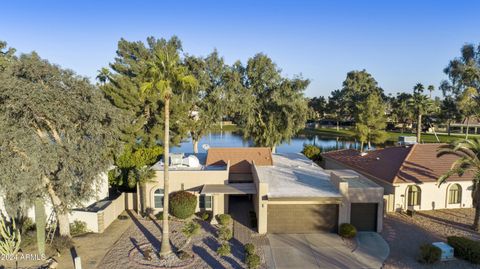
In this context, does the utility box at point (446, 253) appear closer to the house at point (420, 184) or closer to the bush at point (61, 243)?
the house at point (420, 184)

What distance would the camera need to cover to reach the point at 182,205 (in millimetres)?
19266

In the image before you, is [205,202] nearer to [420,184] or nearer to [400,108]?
[420,184]

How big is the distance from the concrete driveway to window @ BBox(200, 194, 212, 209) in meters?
5.39

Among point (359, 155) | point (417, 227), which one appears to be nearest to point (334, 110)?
point (359, 155)

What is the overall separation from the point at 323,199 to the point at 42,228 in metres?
14.5

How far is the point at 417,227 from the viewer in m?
18.6

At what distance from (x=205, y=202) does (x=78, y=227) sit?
25.7 feet

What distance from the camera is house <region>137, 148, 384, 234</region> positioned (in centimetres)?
1759

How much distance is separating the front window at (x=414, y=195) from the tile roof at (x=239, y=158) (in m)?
10.5

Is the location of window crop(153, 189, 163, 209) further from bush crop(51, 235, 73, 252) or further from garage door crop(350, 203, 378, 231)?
garage door crop(350, 203, 378, 231)

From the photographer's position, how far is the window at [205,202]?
2091cm

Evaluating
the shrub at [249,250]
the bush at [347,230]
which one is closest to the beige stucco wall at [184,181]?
the shrub at [249,250]

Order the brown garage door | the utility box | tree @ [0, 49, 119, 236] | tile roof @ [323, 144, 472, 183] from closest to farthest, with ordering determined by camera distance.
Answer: tree @ [0, 49, 119, 236]
the utility box
the brown garage door
tile roof @ [323, 144, 472, 183]

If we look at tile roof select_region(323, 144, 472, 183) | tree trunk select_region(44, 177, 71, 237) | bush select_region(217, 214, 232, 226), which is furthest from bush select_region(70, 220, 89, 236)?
tile roof select_region(323, 144, 472, 183)
